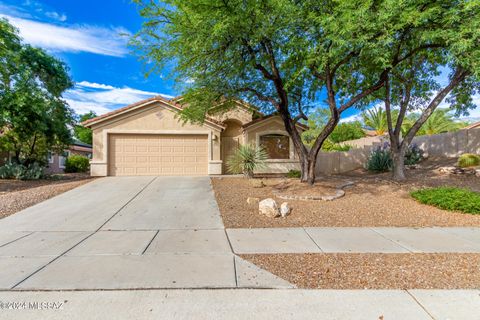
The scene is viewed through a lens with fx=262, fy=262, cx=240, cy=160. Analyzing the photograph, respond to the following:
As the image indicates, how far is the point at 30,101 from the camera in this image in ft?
38.0

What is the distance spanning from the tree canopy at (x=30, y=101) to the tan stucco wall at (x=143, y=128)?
219cm

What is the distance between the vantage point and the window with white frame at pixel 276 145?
15219 mm

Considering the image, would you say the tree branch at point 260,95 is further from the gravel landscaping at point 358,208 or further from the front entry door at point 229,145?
the front entry door at point 229,145

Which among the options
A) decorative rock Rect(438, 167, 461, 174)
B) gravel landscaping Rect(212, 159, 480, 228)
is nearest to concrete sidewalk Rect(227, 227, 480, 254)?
gravel landscaping Rect(212, 159, 480, 228)

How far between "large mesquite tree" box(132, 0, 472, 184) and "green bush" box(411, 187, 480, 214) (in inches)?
147

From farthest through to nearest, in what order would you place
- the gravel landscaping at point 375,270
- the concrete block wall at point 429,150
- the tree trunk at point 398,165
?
the concrete block wall at point 429,150
the tree trunk at point 398,165
the gravel landscaping at point 375,270

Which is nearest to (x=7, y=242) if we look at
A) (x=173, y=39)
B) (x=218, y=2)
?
(x=173, y=39)

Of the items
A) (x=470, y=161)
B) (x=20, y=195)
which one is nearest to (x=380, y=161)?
(x=470, y=161)

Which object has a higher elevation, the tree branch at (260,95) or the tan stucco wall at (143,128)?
the tree branch at (260,95)

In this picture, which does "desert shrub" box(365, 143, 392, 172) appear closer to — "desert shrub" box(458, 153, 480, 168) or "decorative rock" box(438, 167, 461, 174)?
"decorative rock" box(438, 167, 461, 174)

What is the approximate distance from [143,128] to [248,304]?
12595mm

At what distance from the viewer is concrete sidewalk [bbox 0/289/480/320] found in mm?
2793

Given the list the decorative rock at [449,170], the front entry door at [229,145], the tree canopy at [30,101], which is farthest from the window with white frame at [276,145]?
the tree canopy at [30,101]

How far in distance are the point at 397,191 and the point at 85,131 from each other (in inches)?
1773
